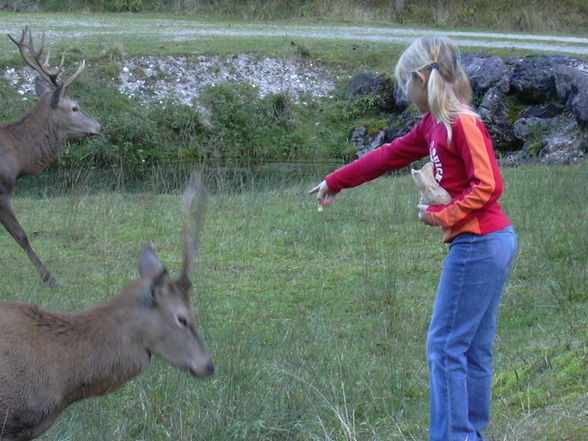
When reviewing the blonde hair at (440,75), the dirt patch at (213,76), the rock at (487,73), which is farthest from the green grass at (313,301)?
the dirt patch at (213,76)

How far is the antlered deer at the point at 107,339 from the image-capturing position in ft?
14.8

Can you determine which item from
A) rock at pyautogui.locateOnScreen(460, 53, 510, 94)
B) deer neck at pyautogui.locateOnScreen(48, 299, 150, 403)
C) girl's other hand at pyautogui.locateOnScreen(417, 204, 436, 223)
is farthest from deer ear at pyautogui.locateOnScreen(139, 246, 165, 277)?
rock at pyautogui.locateOnScreen(460, 53, 510, 94)

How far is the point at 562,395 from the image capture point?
5621 mm

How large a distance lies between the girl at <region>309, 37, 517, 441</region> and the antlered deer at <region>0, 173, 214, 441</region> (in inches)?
43.5

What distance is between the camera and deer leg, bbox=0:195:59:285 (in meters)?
9.35

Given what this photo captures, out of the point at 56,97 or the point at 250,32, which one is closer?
the point at 56,97

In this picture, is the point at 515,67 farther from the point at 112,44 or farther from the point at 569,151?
the point at 112,44

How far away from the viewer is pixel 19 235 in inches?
402

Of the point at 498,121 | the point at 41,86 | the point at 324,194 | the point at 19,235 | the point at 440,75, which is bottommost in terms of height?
the point at 498,121

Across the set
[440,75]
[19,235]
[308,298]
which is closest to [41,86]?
[19,235]

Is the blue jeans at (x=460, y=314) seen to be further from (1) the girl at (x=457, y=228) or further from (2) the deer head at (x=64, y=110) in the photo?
(2) the deer head at (x=64, y=110)

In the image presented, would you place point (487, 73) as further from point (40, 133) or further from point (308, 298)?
point (308, 298)

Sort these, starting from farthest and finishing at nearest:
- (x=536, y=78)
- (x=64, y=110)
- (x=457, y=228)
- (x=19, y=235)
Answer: (x=536, y=78), (x=64, y=110), (x=19, y=235), (x=457, y=228)

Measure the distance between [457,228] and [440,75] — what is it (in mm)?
725
